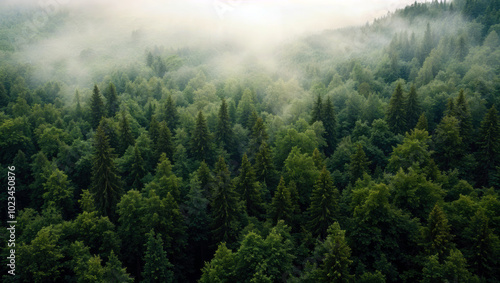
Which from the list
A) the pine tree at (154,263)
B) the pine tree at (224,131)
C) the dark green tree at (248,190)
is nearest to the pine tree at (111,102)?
the pine tree at (224,131)

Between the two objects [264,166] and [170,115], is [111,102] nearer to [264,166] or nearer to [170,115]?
[170,115]

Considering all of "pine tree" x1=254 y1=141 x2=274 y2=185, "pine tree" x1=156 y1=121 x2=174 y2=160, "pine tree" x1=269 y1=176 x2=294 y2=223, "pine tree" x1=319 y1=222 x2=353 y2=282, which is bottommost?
"pine tree" x1=319 y1=222 x2=353 y2=282

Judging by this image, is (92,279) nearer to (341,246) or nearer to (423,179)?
(341,246)

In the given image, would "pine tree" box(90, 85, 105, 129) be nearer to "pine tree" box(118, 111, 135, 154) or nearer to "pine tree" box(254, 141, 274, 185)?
"pine tree" box(118, 111, 135, 154)

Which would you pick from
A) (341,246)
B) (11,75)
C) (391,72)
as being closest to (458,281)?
(341,246)

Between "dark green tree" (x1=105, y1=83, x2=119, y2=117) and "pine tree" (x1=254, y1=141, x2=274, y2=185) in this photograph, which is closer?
"pine tree" (x1=254, y1=141, x2=274, y2=185)

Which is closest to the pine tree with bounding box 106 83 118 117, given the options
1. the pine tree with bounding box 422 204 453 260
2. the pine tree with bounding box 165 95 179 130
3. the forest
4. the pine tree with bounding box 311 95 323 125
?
the forest
